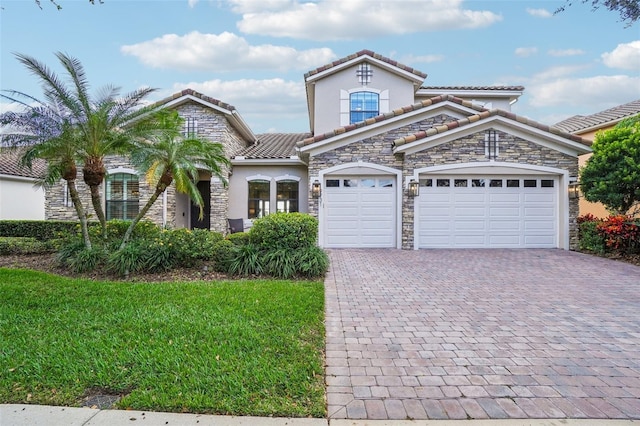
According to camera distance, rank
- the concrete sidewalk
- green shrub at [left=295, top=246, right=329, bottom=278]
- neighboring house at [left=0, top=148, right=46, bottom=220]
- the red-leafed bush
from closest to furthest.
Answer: the concrete sidewalk
green shrub at [left=295, top=246, right=329, bottom=278]
the red-leafed bush
neighboring house at [left=0, top=148, right=46, bottom=220]

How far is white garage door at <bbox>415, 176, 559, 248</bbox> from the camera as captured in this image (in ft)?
38.6

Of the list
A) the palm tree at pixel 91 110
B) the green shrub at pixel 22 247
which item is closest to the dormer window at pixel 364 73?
the palm tree at pixel 91 110

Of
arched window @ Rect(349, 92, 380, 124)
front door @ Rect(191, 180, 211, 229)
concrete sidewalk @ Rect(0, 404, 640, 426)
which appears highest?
arched window @ Rect(349, 92, 380, 124)

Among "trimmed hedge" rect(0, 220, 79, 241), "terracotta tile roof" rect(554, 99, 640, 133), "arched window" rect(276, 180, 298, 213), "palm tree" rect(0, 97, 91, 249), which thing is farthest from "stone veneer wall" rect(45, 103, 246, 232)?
"terracotta tile roof" rect(554, 99, 640, 133)

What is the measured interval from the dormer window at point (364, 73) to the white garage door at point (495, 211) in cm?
551

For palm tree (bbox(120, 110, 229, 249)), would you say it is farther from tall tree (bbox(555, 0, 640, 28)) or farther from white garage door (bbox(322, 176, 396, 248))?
tall tree (bbox(555, 0, 640, 28))

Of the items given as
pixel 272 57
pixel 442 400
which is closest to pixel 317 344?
pixel 442 400

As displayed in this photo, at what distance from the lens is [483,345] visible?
408cm

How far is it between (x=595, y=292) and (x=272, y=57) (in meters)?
15.4

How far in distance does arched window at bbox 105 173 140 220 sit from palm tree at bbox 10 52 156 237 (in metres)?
6.43

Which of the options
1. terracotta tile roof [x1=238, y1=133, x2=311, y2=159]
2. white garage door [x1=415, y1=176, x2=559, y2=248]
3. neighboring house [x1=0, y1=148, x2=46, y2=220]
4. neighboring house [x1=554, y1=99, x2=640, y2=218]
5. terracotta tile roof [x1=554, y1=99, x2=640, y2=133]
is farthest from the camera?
neighboring house [x1=0, y1=148, x2=46, y2=220]

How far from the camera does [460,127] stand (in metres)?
11.4

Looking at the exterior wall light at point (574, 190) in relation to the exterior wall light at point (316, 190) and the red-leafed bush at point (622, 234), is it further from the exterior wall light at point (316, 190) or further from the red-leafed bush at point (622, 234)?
the exterior wall light at point (316, 190)

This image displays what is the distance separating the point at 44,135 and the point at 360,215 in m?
9.03
